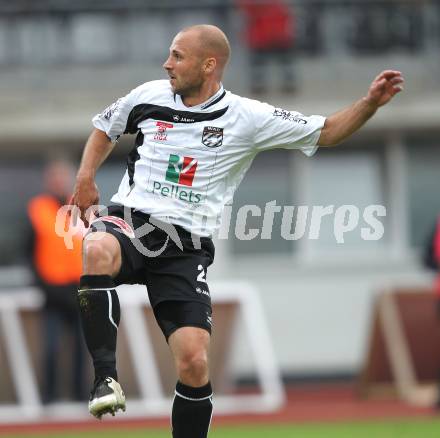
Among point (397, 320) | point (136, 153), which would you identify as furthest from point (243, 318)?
point (136, 153)

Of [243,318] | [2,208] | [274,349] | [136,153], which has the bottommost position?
[274,349]

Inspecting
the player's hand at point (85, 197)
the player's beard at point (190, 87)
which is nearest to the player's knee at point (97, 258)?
the player's hand at point (85, 197)

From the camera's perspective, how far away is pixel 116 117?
23.7 feet

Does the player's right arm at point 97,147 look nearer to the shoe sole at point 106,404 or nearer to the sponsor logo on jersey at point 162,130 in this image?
the sponsor logo on jersey at point 162,130

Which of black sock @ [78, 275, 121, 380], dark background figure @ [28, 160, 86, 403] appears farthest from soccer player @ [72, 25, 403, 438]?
dark background figure @ [28, 160, 86, 403]

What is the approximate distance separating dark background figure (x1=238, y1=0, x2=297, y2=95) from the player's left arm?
31.1ft

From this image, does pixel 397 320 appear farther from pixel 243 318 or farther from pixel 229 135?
pixel 229 135

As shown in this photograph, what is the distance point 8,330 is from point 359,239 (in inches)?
222

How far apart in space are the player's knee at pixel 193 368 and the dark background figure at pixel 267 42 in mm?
9991

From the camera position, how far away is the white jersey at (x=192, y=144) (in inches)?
277

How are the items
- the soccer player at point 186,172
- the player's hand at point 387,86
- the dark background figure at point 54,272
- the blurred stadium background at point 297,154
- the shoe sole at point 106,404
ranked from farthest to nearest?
the blurred stadium background at point 297,154 → the dark background figure at point 54,272 → the soccer player at point 186,172 → the player's hand at point 387,86 → the shoe sole at point 106,404

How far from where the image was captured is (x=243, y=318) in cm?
1467

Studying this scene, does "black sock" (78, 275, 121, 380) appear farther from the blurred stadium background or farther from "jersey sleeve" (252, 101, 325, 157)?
the blurred stadium background

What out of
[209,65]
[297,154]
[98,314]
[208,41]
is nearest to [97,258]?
[98,314]
